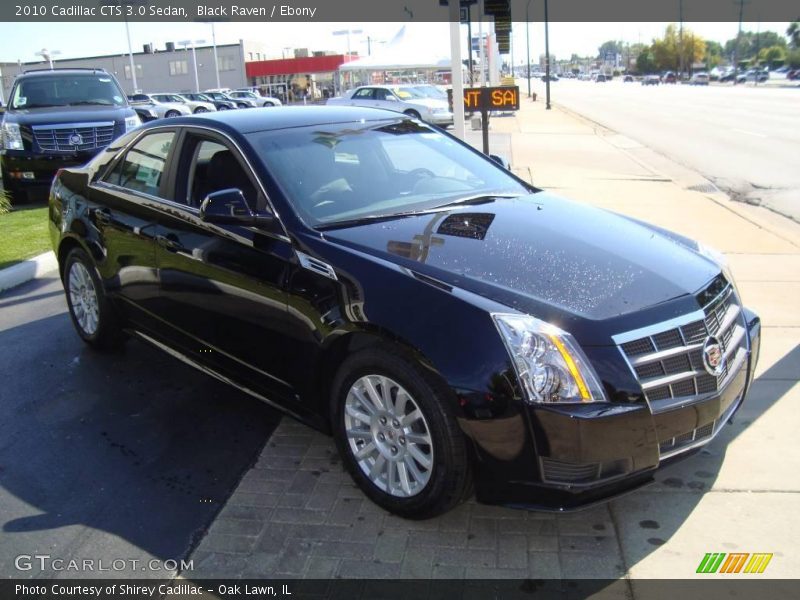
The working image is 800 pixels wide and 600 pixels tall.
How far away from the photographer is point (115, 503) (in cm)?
359

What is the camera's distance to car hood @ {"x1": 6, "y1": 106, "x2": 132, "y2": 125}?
38.6 feet

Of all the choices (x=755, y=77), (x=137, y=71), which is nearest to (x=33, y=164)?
(x=137, y=71)

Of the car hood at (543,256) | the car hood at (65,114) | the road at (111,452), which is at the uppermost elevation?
the car hood at (65,114)

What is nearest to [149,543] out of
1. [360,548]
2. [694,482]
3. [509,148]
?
[360,548]

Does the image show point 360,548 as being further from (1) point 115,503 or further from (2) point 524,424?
(1) point 115,503

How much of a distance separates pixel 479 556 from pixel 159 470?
1737mm

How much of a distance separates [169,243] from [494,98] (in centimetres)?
617

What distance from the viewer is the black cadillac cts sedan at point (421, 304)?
288 cm

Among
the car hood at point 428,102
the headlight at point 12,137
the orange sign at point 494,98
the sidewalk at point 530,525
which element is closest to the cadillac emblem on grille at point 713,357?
the sidewalk at point 530,525

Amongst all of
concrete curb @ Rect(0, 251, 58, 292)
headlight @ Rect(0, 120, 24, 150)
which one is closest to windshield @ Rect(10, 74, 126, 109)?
headlight @ Rect(0, 120, 24, 150)

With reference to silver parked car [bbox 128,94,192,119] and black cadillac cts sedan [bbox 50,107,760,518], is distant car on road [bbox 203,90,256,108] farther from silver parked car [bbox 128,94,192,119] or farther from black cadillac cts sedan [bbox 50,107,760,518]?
black cadillac cts sedan [bbox 50,107,760,518]

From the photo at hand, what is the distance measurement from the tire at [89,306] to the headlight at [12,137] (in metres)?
7.16

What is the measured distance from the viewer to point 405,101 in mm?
27750

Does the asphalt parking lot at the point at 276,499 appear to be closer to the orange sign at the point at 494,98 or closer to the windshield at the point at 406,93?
the orange sign at the point at 494,98
